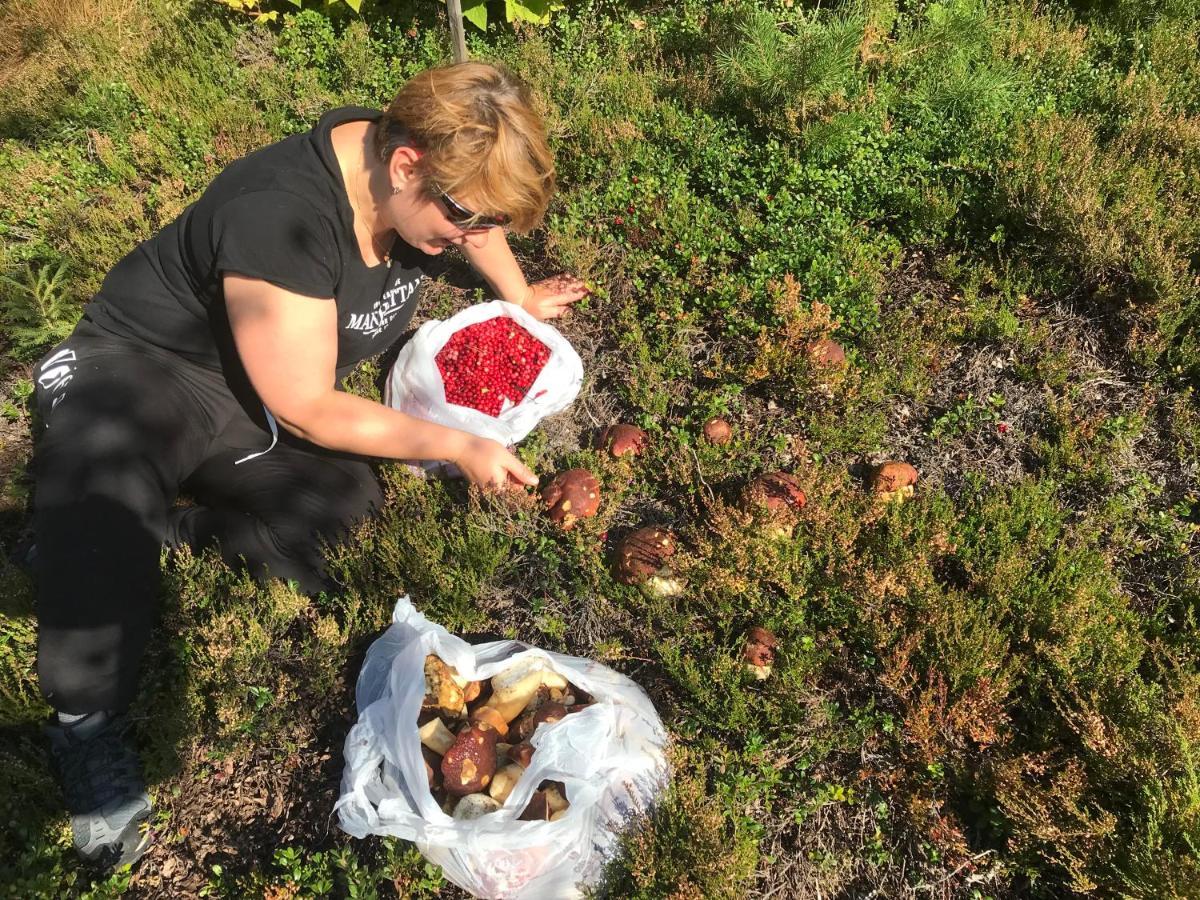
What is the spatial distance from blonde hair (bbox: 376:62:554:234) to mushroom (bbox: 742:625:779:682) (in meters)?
1.59

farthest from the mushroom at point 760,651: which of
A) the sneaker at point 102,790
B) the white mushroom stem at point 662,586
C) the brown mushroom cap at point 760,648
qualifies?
the sneaker at point 102,790

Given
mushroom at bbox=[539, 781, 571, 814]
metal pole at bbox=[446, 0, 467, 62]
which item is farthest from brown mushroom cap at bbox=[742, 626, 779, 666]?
metal pole at bbox=[446, 0, 467, 62]

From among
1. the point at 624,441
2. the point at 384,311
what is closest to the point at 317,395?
the point at 384,311

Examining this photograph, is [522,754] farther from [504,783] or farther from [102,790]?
[102,790]

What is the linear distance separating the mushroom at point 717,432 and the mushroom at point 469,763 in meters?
1.50

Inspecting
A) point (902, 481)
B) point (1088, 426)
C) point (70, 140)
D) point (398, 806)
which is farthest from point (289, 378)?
point (70, 140)

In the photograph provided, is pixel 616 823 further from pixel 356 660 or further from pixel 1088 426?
pixel 1088 426

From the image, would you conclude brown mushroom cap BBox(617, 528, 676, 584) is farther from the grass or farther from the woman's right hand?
the woman's right hand

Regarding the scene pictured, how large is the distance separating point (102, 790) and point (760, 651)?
6.96 ft

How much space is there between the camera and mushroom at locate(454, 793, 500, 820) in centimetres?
221

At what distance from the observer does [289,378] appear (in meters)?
2.51

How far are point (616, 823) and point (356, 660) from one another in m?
1.12

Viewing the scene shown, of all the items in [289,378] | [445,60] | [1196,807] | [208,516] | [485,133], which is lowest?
[208,516]

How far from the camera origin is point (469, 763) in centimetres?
222
